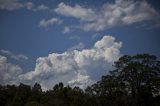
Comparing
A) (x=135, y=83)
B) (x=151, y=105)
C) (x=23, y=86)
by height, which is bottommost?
(x=151, y=105)

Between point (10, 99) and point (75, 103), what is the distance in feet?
121

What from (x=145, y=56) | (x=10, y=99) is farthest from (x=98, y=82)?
(x=10, y=99)

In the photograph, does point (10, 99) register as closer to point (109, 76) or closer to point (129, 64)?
point (109, 76)

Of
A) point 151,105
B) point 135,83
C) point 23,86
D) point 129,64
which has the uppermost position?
point 23,86

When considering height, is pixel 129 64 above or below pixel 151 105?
above

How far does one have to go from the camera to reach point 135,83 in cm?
6725

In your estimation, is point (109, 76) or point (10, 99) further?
point (10, 99)

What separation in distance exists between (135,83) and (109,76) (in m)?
7.18

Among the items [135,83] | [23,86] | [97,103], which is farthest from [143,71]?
[23,86]

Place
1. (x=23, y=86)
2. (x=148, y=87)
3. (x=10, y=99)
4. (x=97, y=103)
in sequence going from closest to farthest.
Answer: (x=148, y=87) → (x=97, y=103) → (x=10, y=99) → (x=23, y=86)

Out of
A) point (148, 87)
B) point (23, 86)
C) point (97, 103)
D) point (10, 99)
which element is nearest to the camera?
point (148, 87)

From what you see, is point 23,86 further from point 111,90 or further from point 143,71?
point 143,71

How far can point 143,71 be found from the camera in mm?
67000

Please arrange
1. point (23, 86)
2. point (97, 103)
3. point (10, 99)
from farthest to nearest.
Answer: point (23, 86) < point (10, 99) < point (97, 103)
